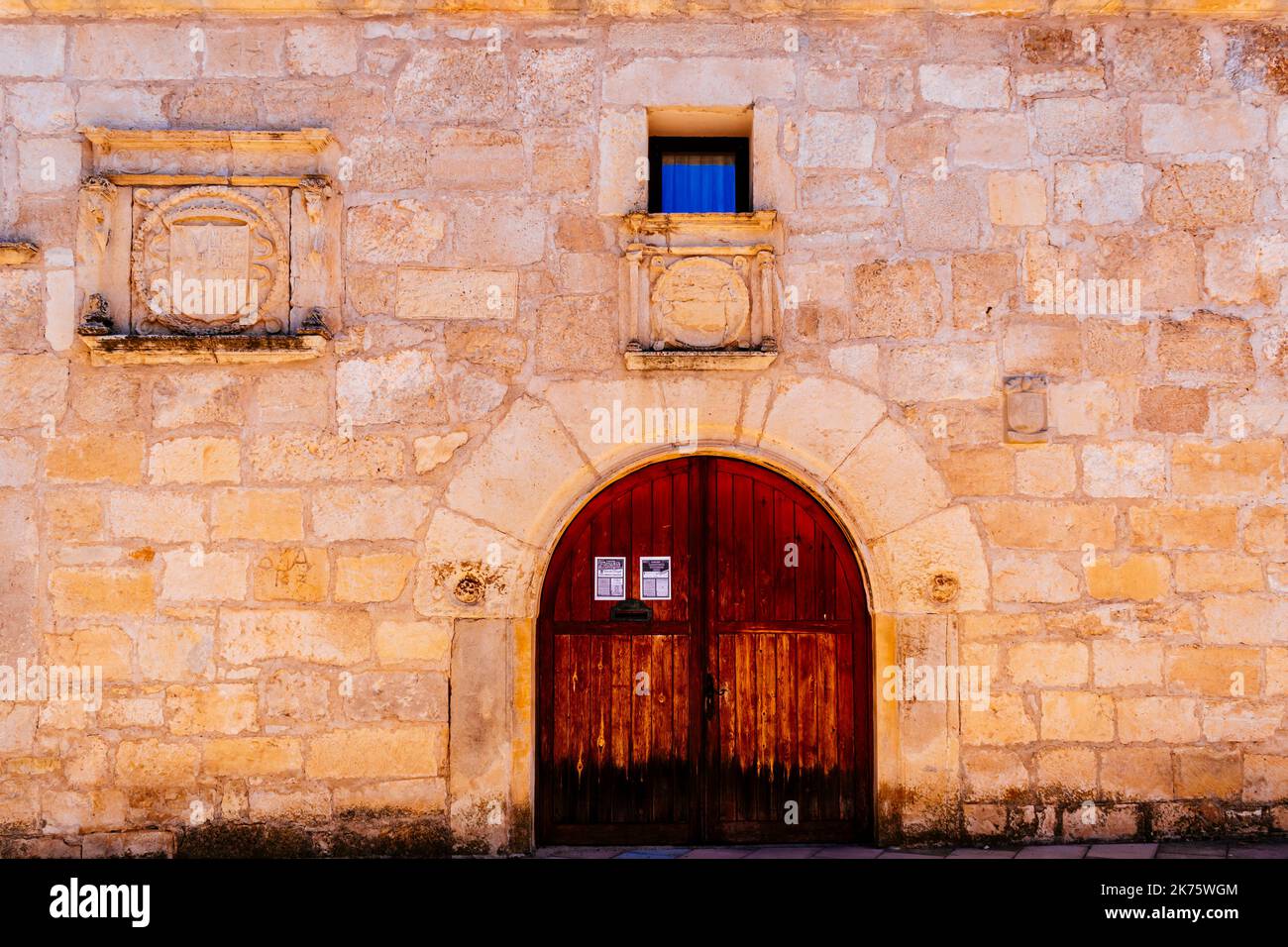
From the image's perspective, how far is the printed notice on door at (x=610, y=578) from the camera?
4797mm

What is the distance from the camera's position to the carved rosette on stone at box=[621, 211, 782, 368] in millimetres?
4664

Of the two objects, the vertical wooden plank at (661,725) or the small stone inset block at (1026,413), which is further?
the vertical wooden plank at (661,725)

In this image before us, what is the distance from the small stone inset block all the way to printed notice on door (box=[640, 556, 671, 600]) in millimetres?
1636

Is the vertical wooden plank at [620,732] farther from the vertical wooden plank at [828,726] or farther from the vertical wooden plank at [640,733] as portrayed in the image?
the vertical wooden plank at [828,726]

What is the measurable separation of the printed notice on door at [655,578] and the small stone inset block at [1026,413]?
1.64 metres

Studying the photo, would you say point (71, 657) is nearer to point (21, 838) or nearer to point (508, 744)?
point (21, 838)

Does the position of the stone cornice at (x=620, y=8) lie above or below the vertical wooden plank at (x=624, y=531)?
above

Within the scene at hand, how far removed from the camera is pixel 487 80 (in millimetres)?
4770

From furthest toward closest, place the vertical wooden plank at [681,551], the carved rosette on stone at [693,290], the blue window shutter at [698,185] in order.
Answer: the blue window shutter at [698,185]
the vertical wooden plank at [681,551]
the carved rosette on stone at [693,290]

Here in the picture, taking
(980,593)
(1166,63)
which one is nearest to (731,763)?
(980,593)

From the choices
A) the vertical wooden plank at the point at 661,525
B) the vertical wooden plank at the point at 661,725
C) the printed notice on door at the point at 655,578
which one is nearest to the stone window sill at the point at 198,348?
the vertical wooden plank at the point at 661,525

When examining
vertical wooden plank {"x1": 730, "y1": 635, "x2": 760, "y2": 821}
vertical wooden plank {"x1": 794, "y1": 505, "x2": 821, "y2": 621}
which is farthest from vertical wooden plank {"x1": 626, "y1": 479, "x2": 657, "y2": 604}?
vertical wooden plank {"x1": 794, "y1": 505, "x2": 821, "y2": 621}

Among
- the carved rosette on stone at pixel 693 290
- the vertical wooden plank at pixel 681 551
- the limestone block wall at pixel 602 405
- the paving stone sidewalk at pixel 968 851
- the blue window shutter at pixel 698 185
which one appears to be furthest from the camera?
the blue window shutter at pixel 698 185

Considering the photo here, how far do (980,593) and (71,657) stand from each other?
157 inches
